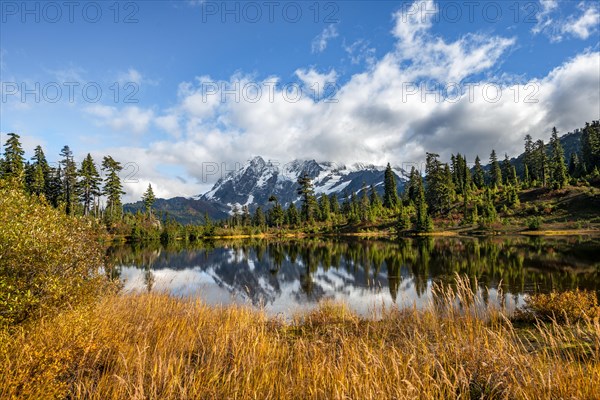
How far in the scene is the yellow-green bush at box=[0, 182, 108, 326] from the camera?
5.94 m

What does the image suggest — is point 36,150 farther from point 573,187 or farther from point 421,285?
point 573,187

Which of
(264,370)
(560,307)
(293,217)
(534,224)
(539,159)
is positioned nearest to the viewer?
(264,370)

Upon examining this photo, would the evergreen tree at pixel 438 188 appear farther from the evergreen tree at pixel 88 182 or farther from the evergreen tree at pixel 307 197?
the evergreen tree at pixel 88 182

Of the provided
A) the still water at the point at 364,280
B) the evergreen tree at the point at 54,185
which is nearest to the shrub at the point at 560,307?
the still water at the point at 364,280

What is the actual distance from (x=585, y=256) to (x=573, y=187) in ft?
230

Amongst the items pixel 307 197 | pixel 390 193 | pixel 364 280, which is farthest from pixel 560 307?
pixel 390 193

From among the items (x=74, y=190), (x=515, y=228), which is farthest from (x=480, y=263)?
(x=74, y=190)

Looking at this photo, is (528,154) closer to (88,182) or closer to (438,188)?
(438,188)

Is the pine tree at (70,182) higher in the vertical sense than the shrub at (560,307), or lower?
higher

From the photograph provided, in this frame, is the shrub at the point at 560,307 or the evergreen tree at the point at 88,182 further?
the evergreen tree at the point at 88,182

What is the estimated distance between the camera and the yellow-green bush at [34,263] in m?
5.94

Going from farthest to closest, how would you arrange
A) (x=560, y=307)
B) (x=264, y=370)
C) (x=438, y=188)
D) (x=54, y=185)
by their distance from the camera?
(x=438, y=188)
(x=54, y=185)
(x=560, y=307)
(x=264, y=370)

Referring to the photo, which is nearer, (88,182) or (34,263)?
(34,263)

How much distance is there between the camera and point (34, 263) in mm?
6328
